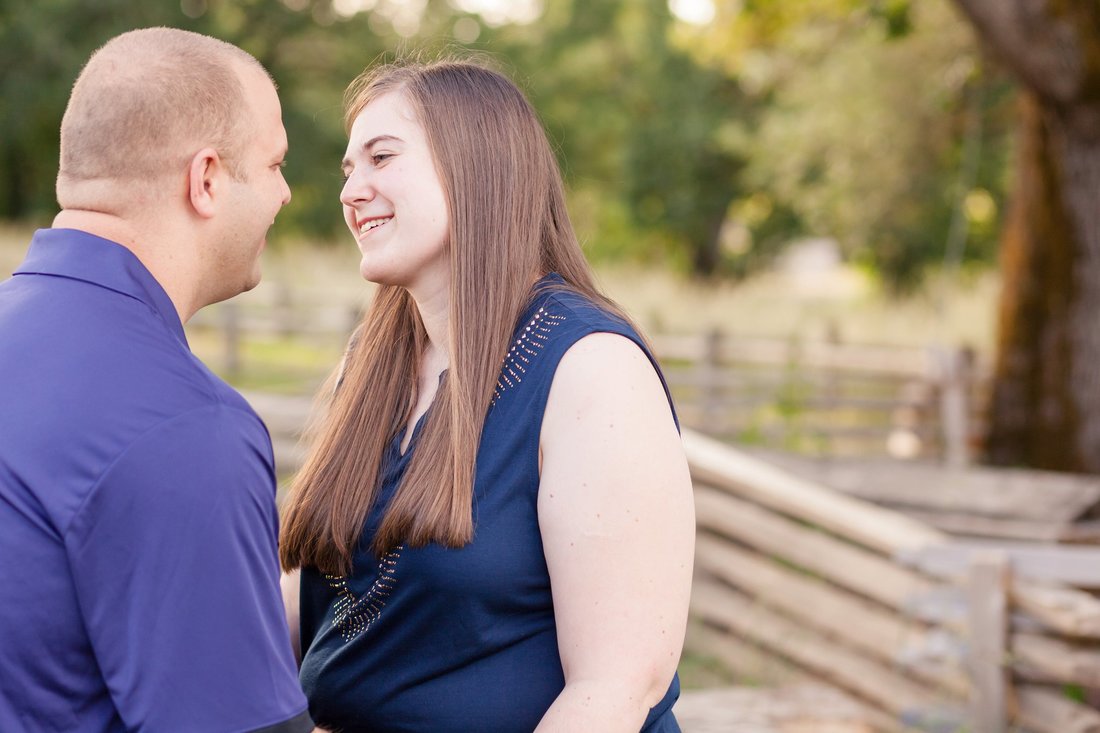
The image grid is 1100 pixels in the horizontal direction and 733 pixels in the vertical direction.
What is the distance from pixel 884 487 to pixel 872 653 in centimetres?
→ 244

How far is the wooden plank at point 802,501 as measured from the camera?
5.66m

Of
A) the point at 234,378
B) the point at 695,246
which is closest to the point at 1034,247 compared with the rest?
the point at 234,378

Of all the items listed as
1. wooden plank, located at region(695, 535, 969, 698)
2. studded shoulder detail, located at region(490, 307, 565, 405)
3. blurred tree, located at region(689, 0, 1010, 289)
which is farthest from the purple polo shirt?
blurred tree, located at region(689, 0, 1010, 289)

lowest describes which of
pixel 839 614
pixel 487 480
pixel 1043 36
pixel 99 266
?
pixel 839 614

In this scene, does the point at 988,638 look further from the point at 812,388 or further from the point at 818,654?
the point at 812,388

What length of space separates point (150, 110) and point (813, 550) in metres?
5.03

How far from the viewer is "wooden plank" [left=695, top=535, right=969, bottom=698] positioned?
5320 millimetres

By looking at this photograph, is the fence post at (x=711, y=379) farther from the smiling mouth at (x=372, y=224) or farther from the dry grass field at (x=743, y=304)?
the smiling mouth at (x=372, y=224)

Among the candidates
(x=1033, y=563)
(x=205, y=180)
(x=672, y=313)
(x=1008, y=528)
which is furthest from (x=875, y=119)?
(x=205, y=180)

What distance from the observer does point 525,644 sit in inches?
77.8

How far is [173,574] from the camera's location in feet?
4.44

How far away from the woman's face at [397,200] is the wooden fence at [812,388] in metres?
9.91

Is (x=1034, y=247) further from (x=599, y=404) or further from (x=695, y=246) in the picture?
(x=695, y=246)

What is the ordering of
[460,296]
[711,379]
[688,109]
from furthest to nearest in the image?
1. [688,109]
2. [711,379]
3. [460,296]
